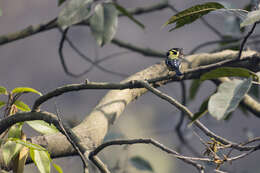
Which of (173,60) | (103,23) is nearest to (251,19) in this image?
(173,60)

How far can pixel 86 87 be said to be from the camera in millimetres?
566

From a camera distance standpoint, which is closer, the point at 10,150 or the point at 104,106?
the point at 10,150

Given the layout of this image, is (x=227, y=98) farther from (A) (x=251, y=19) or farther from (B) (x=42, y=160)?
Result: (B) (x=42, y=160)

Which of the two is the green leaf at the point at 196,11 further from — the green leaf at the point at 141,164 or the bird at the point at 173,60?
the green leaf at the point at 141,164

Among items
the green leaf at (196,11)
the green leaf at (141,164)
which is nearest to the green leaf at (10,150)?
the green leaf at (196,11)

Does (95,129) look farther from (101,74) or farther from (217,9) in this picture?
(101,74)

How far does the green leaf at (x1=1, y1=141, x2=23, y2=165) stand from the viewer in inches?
21.8

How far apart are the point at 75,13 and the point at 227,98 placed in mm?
545

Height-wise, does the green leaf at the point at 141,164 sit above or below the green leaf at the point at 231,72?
below

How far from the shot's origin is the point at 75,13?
88 cm

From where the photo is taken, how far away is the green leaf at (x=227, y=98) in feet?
1.35

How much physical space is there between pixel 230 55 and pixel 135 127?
3.88 ft

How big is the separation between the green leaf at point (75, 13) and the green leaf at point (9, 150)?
39 centimetres

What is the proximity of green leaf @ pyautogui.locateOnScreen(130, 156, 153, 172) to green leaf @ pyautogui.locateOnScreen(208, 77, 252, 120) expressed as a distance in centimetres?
79
